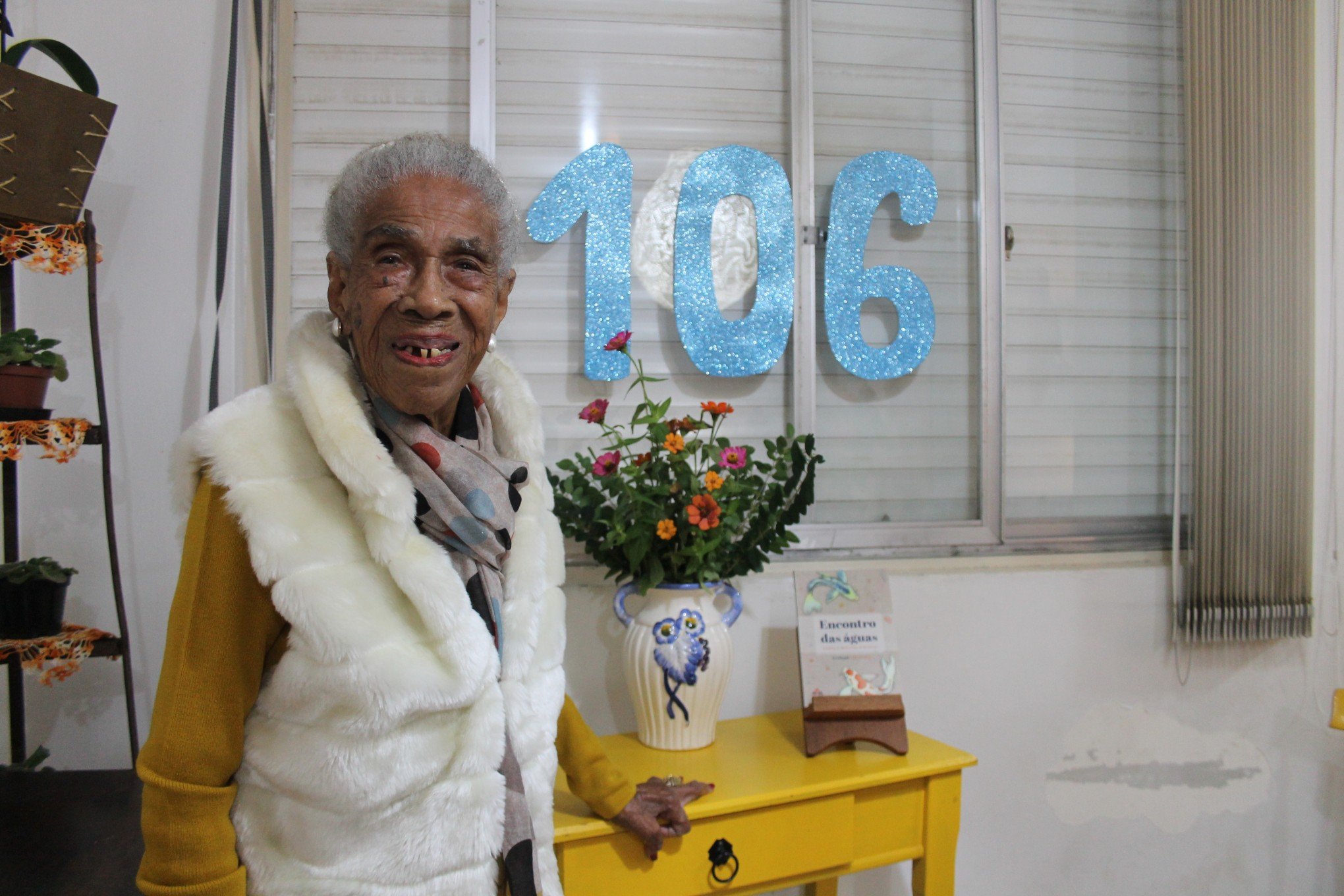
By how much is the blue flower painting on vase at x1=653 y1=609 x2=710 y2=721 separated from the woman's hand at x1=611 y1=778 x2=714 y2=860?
0.24 m

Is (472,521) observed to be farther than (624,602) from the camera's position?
No

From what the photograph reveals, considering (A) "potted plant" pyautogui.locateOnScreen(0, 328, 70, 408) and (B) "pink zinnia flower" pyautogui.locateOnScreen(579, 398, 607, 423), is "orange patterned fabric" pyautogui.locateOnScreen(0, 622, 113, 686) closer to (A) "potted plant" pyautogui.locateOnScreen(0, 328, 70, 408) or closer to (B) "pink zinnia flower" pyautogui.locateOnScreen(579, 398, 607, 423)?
(A) "potted plant" pyautogui.locateOnScreen(0, 328, 70, 408)

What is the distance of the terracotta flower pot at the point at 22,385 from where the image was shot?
1.47m

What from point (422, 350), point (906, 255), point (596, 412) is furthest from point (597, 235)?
point (422, 350)

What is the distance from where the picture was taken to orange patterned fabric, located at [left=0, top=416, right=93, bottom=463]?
143 cm

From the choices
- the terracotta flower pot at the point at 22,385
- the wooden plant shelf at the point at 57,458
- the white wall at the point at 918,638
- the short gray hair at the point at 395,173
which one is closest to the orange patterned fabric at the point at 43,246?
the wooden plant shelf at the point at 57,458

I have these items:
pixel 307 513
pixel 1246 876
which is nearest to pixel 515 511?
pixel 307 513

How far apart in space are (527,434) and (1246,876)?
245cm

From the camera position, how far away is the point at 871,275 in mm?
A: 2178

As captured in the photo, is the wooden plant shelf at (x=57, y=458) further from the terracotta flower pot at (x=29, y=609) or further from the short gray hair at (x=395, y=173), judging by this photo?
the short gray hair at (x=395, y=173)

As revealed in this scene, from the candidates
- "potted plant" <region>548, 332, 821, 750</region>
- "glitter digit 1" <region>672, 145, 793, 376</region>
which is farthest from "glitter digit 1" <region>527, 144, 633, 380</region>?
"potted plant" <region>548, 332, 821, 750</region>

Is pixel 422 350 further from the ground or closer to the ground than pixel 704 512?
further from the ground

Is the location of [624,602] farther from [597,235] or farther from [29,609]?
[29,609]

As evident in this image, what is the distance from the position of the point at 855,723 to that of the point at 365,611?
3.73ft
